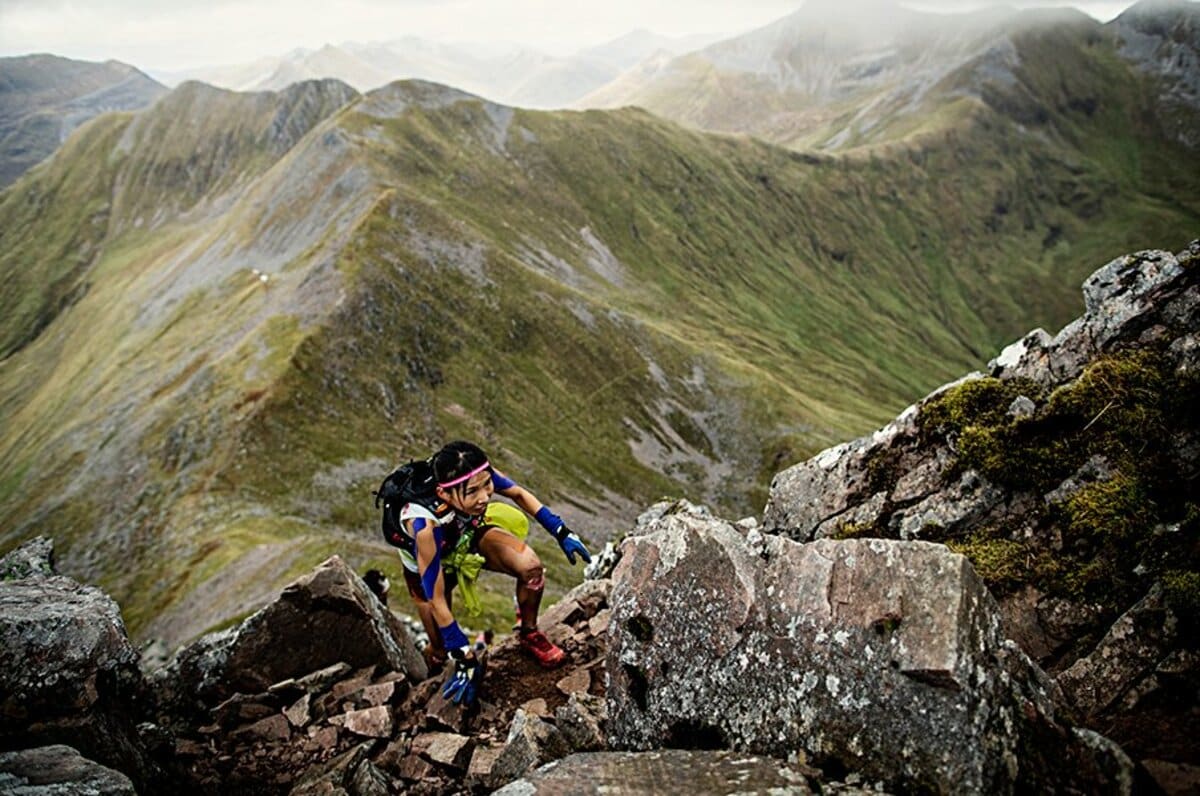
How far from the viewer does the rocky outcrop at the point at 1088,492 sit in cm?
928

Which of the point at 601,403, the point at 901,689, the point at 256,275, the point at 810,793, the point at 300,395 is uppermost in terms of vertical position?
the point at 256,275

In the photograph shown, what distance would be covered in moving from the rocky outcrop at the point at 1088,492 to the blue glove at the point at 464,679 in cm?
833

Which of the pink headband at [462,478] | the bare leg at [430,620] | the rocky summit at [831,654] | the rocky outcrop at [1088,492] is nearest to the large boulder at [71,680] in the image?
the rocky summit at [831,654]

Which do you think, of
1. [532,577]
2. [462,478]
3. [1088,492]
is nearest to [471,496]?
[462,478]

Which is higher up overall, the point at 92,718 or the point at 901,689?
the point at 901,689

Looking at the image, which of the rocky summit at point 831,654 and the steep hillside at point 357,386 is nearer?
the rocky summit at point 831,654

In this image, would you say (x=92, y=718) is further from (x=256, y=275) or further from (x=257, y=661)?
(x=256, y=275)

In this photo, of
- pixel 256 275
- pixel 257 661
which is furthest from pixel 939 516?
pixel 256 275

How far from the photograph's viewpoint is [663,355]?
436 ft

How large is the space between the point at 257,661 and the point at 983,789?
1368 cm

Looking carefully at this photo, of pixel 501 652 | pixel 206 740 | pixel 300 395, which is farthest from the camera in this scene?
pixel 300 395

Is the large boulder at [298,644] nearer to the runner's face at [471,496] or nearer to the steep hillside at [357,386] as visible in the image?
the runner's face at [471,496]

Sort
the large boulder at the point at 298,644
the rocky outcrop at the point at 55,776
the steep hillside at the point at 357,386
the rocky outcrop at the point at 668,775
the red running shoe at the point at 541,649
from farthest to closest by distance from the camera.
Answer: the steep hillside at the point at 357,386, the large boulder at the point at 298,644, the red running shoe at the point at 541,649, the rocky outcrop at the point at 55,776, the rocky outcrop at the point at 668,775

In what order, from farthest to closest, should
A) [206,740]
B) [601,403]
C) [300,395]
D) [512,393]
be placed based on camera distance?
[601,403], [512,393], [300,395], [206,740]
